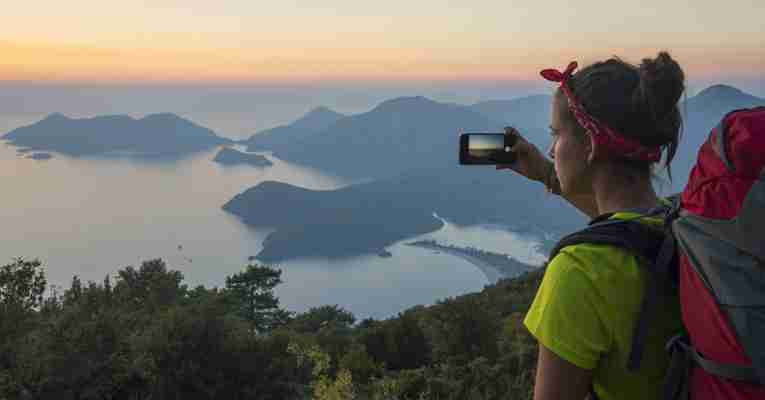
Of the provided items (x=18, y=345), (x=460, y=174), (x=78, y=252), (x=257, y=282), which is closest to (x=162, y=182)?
(x=78, y=252)

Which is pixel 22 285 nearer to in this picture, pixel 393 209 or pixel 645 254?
pixel 645 254

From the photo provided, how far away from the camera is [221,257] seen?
99.4 metres

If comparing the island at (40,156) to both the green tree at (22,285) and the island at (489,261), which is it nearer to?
the island at (489,261)

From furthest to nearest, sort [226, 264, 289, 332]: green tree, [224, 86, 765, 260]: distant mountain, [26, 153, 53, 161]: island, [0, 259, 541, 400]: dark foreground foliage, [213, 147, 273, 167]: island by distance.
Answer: [213, 147, 273, 167]: island
[26, 153, 53, 161]: island
[224, 86, 765, 260]: distant mountain
[226, 264, 289, 332]: green tree
[0, 259, 541, 400]: dark foreground foliage

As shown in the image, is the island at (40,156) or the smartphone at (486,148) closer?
the smartphone at (486,148)

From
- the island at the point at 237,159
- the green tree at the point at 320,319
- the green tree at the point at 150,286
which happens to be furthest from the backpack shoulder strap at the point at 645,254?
the island at the point at 237,159

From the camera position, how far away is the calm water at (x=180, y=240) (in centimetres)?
8975

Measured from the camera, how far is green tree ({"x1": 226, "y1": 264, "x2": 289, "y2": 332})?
26.1m

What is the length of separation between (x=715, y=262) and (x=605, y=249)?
0.56ft

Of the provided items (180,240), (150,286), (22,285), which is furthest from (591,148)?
(180,240)

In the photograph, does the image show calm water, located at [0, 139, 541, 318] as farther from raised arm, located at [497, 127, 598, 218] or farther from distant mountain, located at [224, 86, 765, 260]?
raised arm, located at [497, 127, 598, 218]

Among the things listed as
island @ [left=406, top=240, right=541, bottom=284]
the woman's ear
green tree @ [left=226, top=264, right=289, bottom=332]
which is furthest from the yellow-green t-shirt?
island @ [left=406, top=240, right=541, bottom=284]

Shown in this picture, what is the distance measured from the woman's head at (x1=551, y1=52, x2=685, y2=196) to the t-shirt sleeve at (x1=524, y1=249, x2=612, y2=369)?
262 mm

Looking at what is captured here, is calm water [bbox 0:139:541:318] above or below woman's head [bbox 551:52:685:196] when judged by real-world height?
below
